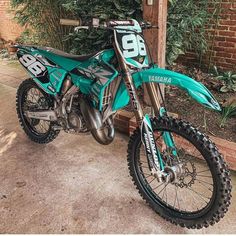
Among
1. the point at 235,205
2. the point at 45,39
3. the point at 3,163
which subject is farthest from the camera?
the point at 45,39

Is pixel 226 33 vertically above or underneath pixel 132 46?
underneath

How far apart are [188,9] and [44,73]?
4.95 ft

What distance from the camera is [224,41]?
3.31m

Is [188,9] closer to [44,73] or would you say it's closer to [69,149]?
[44,73]

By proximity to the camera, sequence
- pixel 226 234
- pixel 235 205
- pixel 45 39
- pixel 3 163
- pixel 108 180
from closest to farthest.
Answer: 1. pixel 226 234
2. pixel 235 205
3. pixel 108 180
4. pixel 3 163
5. pixel 45 39

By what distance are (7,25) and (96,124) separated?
597cm

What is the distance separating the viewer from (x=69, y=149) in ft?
8.50

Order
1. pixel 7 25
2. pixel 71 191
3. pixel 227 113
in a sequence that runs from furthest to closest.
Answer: pixel 7 25 < pixel 227 113 < pixel 71 191

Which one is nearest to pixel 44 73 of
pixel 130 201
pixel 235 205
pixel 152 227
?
pixel 130 201

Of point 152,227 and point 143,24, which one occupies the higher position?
point 143,24

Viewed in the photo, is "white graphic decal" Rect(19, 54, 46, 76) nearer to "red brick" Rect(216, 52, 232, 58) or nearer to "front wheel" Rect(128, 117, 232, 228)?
"front wheel" Rect(128, 117, 232, 228)

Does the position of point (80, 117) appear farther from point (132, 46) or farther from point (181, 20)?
point (181, 20)

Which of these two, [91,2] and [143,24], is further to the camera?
[91,2]

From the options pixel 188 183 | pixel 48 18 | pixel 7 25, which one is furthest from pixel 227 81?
pixel 7 25
